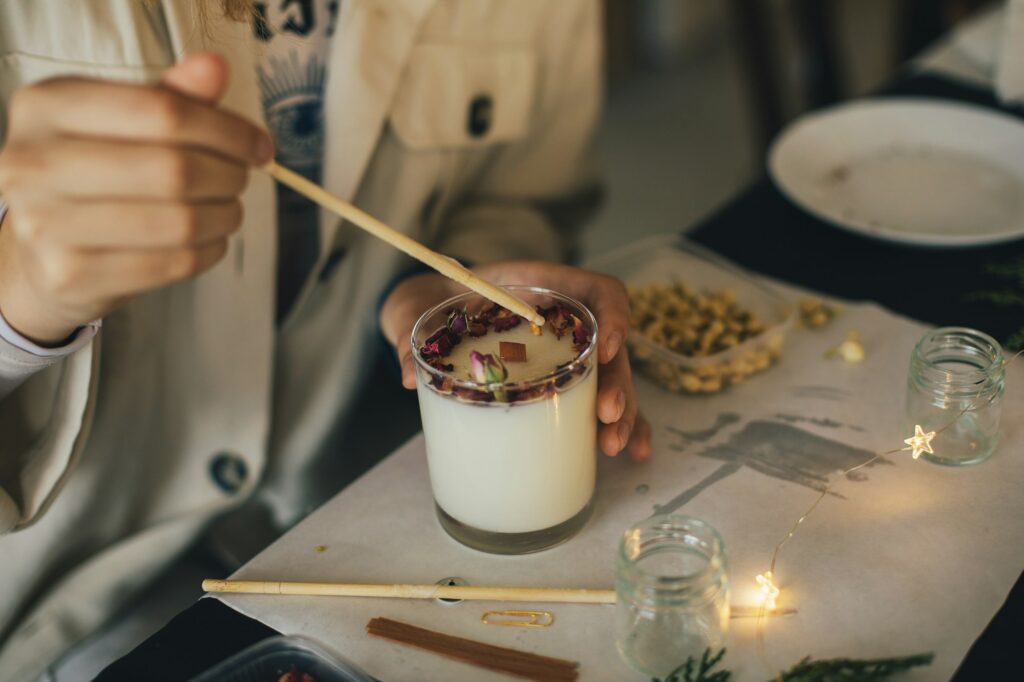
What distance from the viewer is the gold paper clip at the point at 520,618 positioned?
656 millimetres

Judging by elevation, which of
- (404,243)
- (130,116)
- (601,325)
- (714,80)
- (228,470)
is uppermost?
(130,116)

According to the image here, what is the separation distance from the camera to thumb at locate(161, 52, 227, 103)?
0.53 metres

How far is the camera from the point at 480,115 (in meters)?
1.18

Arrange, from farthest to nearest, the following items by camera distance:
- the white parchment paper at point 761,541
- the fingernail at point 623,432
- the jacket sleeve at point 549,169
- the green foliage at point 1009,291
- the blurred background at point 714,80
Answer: the blurred background at point 714,80, the jacket sleeve at point 549,169, the green foliage at point 1009,291, the fingernail at point 623,432, the white parchment paper at point 761,541

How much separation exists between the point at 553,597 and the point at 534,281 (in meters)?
0.32

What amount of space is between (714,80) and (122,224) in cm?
316

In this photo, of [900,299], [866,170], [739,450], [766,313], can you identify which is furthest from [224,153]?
[866,170]

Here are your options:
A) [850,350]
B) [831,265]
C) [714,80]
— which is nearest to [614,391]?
[850,350]

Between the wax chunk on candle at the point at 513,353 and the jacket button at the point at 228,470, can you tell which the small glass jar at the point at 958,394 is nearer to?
the wax chunk on candle at the point at 513,353

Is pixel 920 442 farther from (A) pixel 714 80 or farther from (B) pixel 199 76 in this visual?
(A) pixel 714 80

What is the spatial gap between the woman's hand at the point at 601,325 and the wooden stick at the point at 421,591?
138 millimetres

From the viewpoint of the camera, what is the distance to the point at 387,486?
81 centimetres

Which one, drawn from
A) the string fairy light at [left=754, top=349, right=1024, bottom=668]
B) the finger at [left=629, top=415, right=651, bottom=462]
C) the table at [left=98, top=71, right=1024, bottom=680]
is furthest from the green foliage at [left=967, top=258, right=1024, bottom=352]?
the finger at [left=629, top=415, right=651, bottom=462]

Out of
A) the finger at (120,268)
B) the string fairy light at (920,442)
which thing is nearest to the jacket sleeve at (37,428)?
the finger at (120,268)
